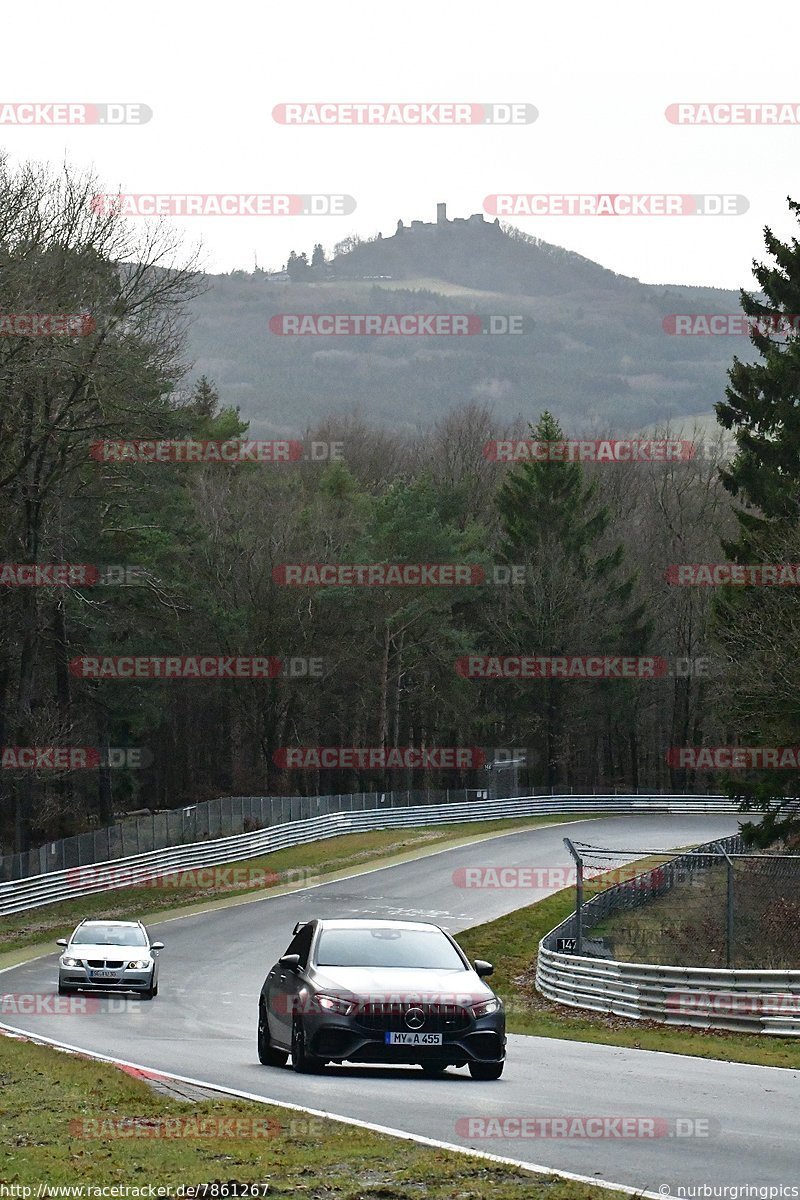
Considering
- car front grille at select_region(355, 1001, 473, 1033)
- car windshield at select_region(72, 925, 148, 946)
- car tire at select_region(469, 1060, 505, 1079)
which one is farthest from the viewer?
car windshield at select_region(72, 925, 148, 946)

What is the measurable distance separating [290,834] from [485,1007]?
4299cm

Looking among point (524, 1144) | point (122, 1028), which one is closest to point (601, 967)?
point (122, 1028)

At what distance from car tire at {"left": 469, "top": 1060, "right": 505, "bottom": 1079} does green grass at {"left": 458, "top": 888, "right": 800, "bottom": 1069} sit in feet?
11.4

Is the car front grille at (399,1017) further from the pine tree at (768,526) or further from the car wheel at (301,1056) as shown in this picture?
Result: the pine tree at (768,526)

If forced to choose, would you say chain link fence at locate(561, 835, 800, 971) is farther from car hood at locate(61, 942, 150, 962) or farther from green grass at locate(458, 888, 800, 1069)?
car hood at locate(61, 942, 150, 962)

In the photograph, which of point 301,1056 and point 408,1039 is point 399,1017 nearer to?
point 408,1039

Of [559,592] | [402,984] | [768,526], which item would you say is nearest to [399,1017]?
[402,984]

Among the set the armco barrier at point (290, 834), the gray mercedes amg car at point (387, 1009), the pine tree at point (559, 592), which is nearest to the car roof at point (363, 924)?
the gray mercedes amg car at point (387, 1009)

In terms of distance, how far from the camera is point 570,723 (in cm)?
8294

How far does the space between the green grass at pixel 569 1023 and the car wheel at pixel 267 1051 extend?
489 centimetres

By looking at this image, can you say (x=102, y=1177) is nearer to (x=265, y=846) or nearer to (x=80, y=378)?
Answer: (x=80, y=378)

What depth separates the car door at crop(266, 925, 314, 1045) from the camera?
47.7 feet

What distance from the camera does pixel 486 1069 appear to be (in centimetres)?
1413

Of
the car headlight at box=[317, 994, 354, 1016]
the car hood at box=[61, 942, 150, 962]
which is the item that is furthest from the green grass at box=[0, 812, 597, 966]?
the car headlight at box=[317, 994, 354, 1016]
